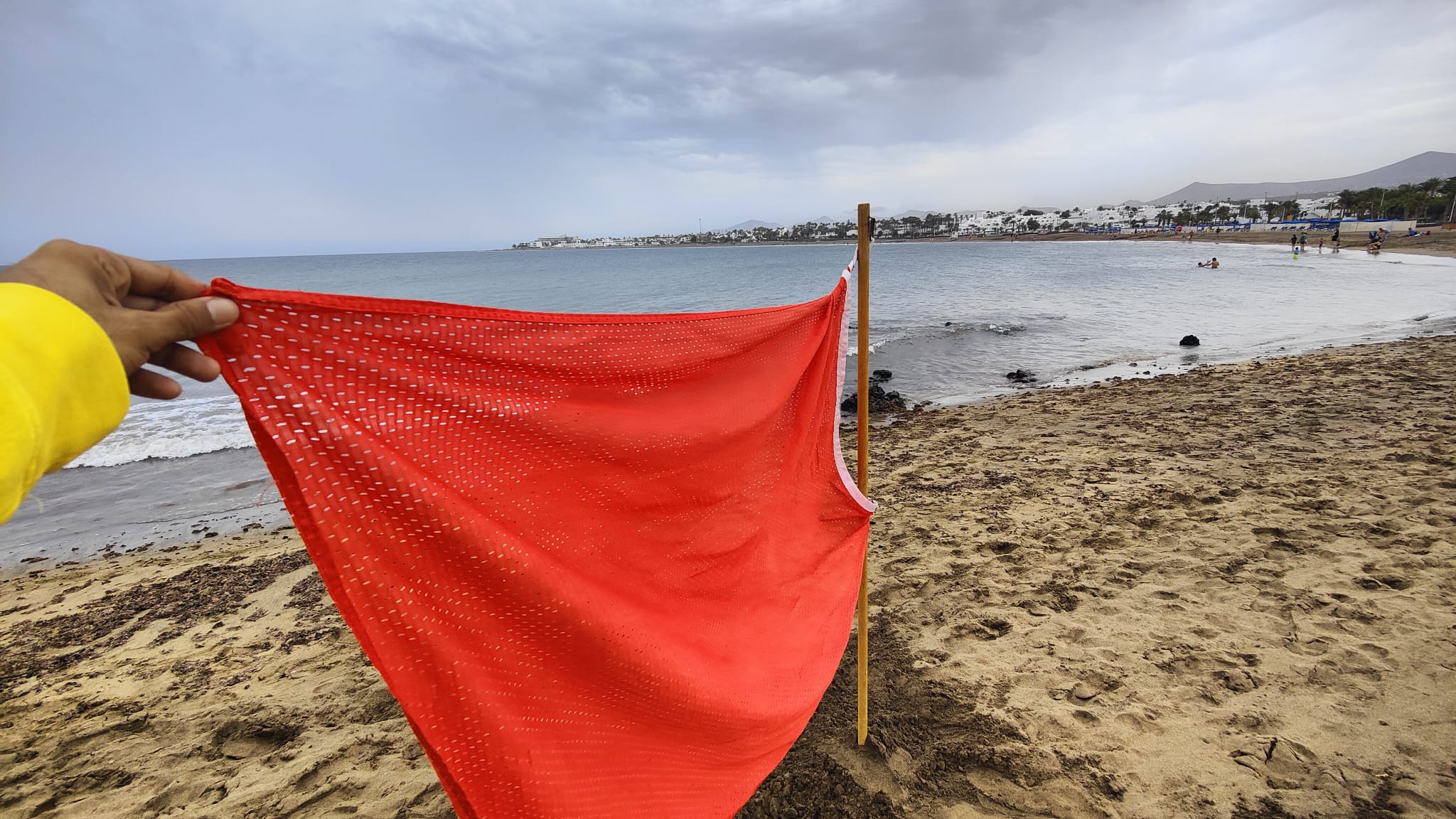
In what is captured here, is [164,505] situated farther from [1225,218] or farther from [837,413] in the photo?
[1225,218]

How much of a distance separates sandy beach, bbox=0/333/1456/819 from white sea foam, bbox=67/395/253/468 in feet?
14.2

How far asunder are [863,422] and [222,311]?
2.34 metres

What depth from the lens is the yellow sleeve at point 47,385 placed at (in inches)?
34.0

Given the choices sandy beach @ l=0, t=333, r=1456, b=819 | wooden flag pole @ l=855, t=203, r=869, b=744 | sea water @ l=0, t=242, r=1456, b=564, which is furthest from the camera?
sea water @ l=0, t=242, r=1456, b=564

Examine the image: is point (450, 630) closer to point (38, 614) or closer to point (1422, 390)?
point (38, 614)

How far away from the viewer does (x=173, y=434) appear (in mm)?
10969

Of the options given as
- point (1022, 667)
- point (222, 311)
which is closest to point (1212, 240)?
point (1022, 667)

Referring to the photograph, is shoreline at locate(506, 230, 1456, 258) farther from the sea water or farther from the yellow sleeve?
the yellow sleeve

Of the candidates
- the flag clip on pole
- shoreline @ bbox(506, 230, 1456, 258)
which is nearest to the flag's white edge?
the flag clip on pole

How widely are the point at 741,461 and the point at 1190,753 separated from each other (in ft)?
8.11

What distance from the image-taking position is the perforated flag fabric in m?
1.50

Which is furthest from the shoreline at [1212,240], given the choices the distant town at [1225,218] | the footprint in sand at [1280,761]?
the footprint in sand at [1280,761]

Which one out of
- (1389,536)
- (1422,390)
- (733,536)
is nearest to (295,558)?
(733,536)

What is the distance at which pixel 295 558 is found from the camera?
6078 mm
